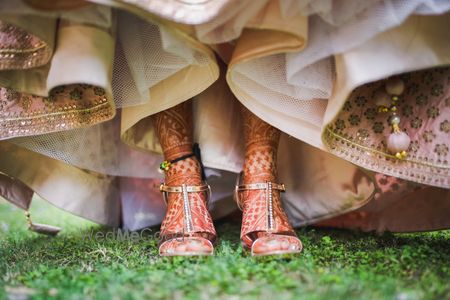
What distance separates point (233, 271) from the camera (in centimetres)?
75

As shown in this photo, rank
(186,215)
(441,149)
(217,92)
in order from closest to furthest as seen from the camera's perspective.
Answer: (441,149) → (186,215) → (217,92)

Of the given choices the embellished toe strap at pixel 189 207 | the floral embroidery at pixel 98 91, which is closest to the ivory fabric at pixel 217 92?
the floral embroidery at pixel 98 91

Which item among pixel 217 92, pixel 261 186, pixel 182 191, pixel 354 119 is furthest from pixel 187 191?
pixel 354 119

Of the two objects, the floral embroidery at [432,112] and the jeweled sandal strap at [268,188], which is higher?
the floral embroidery at [432,112]

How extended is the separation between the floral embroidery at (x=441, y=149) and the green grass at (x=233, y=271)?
0.66 feet

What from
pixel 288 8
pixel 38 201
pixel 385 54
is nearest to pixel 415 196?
pixel 385 54

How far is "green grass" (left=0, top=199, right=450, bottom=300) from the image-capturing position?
65cm

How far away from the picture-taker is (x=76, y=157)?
1.17 meters

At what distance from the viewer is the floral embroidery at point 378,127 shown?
3.11 ft

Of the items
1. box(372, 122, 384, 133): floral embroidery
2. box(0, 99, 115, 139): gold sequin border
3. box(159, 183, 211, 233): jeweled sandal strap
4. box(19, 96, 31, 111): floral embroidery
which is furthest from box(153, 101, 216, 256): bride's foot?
box(372, 122, 384, 133): floral embroidery

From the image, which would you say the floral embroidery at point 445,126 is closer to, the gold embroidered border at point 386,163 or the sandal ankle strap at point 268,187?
the gold embroidered border at point 386,163

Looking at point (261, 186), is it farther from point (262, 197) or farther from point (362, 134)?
point (362, 134)

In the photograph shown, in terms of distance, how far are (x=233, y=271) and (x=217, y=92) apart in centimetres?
56

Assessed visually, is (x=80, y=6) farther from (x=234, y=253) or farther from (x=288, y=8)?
(x=234, y=253)
